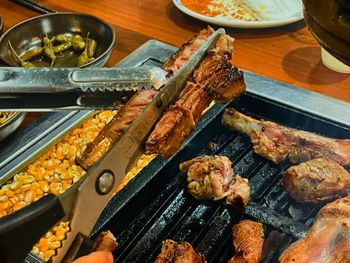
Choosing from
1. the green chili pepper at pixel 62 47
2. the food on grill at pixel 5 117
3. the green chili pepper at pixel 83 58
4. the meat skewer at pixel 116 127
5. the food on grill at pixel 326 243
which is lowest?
the green chili pepper at pixel 62 47

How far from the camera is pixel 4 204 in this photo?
2049 millimetres

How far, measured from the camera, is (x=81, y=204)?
1219 millimetres

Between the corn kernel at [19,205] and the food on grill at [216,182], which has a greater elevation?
the food on grill at [216,182]

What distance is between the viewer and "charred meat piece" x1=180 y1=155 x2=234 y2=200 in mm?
1929

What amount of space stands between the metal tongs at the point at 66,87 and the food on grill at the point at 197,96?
0.51 ft

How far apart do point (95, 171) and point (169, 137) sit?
41 centimetres

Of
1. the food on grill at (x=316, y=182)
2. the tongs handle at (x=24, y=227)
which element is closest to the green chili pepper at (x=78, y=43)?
the food on grill at (x=316, y=182)

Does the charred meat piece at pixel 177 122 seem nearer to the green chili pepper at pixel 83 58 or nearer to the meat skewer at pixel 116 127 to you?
the meat skewer at pixel 116 127

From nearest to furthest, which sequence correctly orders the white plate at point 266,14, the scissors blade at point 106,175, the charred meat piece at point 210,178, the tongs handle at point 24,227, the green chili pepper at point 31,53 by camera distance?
the tongs handle at point 24,227
the scissors blade at point 106,175
the charred meat piece at point 210,178
the green chili pepper at point 31,53
the white plate at point 266,14

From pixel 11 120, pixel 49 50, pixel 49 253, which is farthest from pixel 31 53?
pixel 49 253

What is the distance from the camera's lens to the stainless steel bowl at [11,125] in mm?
2156

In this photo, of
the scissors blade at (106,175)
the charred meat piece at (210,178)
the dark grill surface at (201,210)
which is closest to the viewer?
the scissors blade at (106,175)

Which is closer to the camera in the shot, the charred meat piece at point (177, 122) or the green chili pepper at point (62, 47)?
the charred meat piece at point (177, 122)

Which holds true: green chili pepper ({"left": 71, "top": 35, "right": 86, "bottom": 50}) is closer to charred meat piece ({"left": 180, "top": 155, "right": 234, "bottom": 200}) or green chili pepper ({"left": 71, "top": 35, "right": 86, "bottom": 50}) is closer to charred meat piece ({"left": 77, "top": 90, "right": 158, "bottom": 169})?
charred meat piece ({"left": 180, "top": 155, "right": 234, "bottom": 200})
